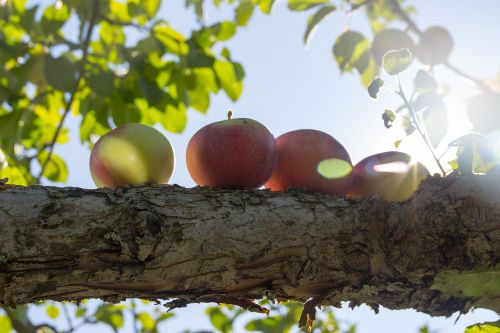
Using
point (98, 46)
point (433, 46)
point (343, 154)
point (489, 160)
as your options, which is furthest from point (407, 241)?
point (98, 46)

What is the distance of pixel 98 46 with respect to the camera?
299 centimetres

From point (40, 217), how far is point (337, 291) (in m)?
0.51

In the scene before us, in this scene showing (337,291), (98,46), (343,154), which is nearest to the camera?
(337,291)

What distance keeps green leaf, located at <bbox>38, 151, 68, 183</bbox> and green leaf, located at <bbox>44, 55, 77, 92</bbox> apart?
705 millimetres

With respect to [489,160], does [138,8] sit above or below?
above

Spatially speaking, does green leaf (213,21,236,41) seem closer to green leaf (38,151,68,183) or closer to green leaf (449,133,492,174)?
green leaf (38,151,68,183)

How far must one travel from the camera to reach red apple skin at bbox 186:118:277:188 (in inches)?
50.0

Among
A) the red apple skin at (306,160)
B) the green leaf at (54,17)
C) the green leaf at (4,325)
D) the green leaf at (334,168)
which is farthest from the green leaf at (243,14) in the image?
the green leaf at (4,325)

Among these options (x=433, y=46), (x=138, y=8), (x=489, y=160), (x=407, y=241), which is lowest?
(x=407, y=241)

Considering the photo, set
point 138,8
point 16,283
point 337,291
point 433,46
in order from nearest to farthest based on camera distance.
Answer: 1. point 16,283
2. point 337,291
3. point 433,46
4. point 138,8

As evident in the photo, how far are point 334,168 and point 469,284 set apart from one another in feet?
1.58

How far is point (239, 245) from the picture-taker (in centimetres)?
97

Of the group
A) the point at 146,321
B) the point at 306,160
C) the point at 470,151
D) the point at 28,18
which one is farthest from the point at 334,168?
the point at 146,321

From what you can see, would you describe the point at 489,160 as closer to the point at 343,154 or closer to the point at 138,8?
the point at 343,154
